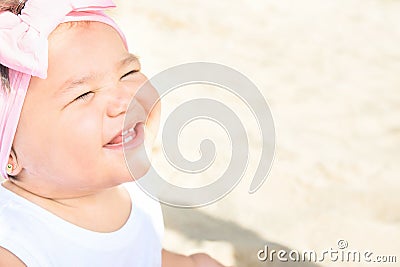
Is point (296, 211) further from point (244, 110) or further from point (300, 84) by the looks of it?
point (300, 84)

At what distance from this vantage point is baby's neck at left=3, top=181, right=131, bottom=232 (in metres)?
1.75

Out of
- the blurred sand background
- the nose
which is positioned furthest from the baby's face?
the blurred sand background

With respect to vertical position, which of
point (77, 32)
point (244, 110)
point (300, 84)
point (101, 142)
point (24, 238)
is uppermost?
point (300, 84)

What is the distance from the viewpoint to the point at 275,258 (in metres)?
2.30

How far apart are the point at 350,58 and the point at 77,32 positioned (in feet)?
6.83

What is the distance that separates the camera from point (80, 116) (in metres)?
1.62

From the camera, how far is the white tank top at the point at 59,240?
1.67 m

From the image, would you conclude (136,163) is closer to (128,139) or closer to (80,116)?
(128,139)

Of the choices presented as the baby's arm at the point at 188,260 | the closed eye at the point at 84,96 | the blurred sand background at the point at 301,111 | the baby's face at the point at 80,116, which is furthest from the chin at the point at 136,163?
the blurred sand background at the point at 301,111

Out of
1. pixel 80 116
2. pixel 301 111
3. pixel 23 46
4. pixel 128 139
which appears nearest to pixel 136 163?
pixel 128 139

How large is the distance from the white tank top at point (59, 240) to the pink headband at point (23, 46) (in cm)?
11

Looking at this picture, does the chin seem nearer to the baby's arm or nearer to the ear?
the ear

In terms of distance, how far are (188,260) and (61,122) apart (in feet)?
2.08

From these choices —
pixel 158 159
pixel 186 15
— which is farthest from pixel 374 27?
pixel 158 159
